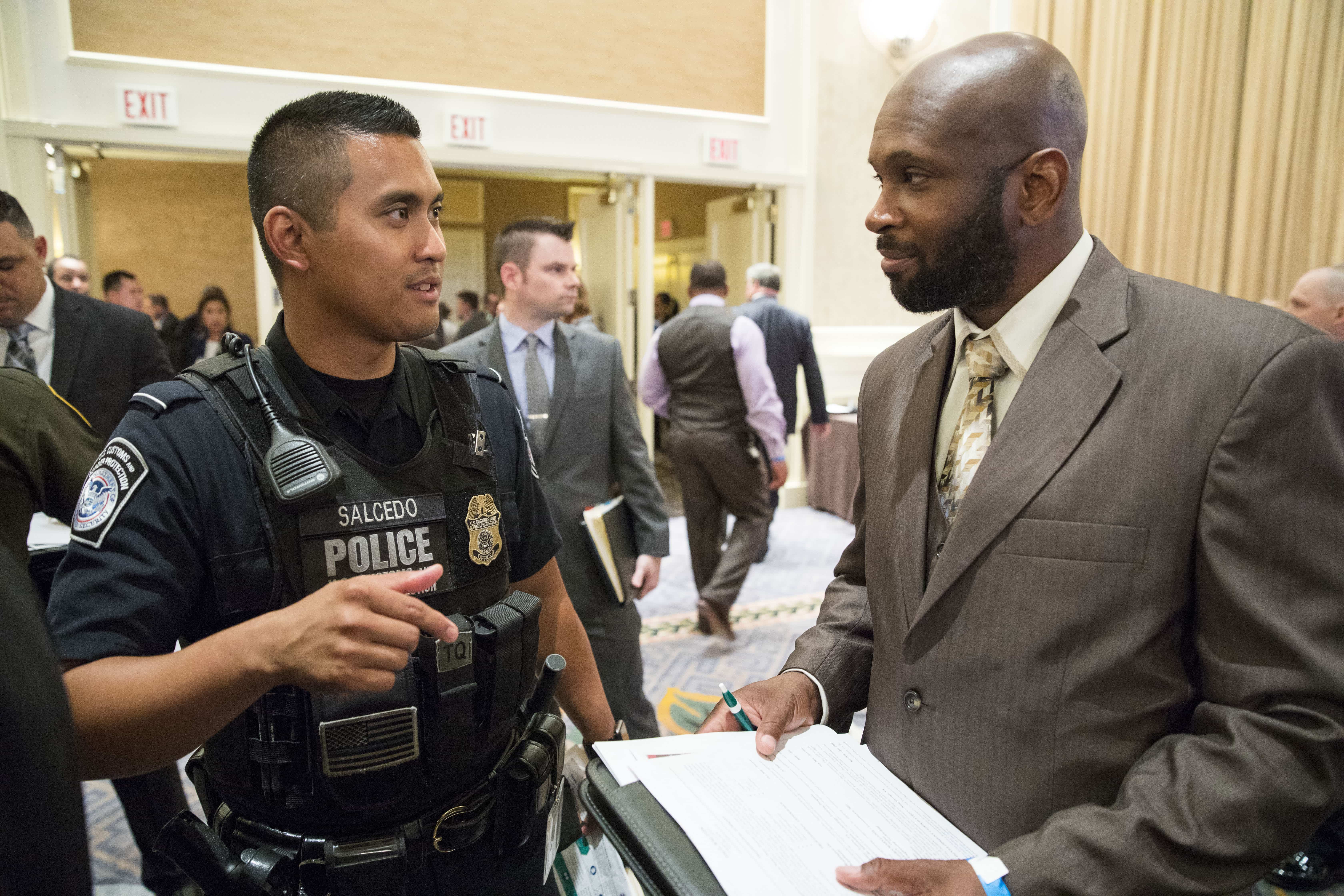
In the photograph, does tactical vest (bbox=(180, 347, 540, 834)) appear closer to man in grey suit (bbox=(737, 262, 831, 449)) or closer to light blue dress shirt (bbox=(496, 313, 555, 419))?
light blue dress shirt (bbox=(496, 313, 555, 419))

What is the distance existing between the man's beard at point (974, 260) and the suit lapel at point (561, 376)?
1619 mm

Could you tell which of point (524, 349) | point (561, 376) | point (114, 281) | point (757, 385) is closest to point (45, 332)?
point (524, 349)

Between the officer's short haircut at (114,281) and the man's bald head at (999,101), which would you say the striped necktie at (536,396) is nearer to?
the man's bald head at (999,101)

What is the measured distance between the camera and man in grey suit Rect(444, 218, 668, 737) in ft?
8.31

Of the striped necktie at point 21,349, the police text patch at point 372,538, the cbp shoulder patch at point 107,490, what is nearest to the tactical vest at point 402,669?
the police text patch at point 372,538

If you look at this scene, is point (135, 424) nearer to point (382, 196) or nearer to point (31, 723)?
point (382, 196)

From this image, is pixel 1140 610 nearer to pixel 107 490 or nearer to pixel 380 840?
pixel 380 840

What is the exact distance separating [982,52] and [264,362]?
1053mm

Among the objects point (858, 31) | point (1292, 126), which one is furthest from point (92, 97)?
point (1292, 126)

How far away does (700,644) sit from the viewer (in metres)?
3.86

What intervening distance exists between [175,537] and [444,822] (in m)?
0.52

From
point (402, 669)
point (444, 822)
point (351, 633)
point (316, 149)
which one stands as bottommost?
point (444, 822)

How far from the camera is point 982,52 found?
3.26ft

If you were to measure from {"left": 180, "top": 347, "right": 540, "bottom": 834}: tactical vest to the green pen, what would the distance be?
314 mm
